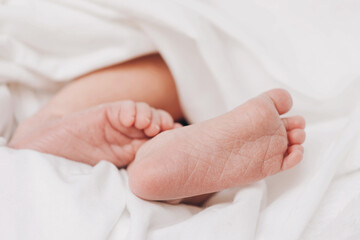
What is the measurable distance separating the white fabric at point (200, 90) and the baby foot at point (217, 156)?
0.04m

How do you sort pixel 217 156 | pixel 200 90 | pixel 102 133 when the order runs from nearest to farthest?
pixel 217 156 → pixel 102 133 → pixel 200 90

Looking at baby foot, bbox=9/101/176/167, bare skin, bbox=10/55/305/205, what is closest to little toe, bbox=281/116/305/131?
bare skin, bbox=10/55/305/205

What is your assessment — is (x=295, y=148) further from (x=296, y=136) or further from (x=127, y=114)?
(x=127, y=114)

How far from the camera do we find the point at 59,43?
0.87 metres

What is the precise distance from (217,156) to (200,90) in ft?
1.00

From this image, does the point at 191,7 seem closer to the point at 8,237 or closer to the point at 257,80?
the point at 257,80

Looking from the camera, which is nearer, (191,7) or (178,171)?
(178,171)

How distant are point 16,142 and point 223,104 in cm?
41

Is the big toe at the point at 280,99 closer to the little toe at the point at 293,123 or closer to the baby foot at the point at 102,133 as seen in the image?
the little toe at the point at 293,123

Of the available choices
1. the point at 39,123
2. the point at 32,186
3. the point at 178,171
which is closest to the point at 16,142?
the point at 39,123

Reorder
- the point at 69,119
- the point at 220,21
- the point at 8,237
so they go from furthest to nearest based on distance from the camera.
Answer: the point at 220,21
the point at 69,119
the point at 8,237

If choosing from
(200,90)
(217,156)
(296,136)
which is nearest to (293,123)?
(296,136)

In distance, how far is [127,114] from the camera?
2.13 feet

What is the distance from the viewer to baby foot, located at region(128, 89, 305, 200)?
0.56 meters
